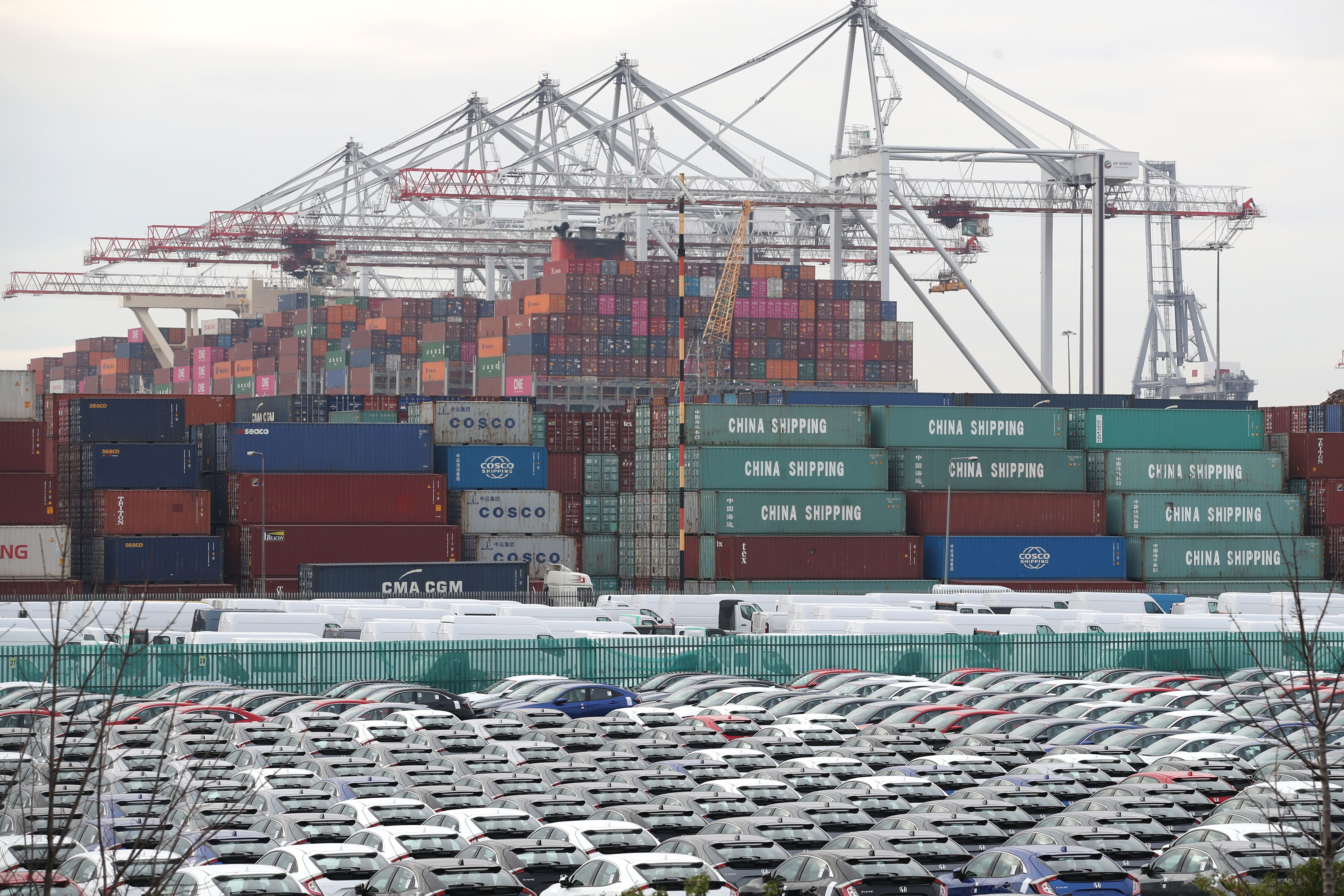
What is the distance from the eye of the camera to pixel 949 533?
58219 mm

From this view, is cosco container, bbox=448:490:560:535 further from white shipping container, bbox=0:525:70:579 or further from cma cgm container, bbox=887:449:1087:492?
white shipping container, bbox=0:525:70:579

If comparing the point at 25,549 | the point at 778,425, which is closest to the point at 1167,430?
the point at 778,425

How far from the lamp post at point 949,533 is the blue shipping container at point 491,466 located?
1519 cm

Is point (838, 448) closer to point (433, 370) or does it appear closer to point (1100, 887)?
point (1100, 887)

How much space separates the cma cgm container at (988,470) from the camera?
6128 cm

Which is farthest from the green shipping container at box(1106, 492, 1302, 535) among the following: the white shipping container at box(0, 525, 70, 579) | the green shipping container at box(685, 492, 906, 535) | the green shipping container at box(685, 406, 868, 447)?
the white shipping container at box(0, 525, 70, 579)

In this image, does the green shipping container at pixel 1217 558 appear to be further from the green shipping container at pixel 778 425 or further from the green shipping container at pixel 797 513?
the green shipping container at pixel 778 425

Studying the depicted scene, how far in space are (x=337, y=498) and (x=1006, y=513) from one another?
24657mm

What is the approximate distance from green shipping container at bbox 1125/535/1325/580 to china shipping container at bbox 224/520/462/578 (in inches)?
1010

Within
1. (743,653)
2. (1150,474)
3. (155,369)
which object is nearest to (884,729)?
(743,653)

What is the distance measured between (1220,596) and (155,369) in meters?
137

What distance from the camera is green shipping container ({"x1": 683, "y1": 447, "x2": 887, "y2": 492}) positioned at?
193 feet

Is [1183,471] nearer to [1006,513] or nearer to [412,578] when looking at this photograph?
[1006,513]

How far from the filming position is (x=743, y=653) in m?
→ 37.7
